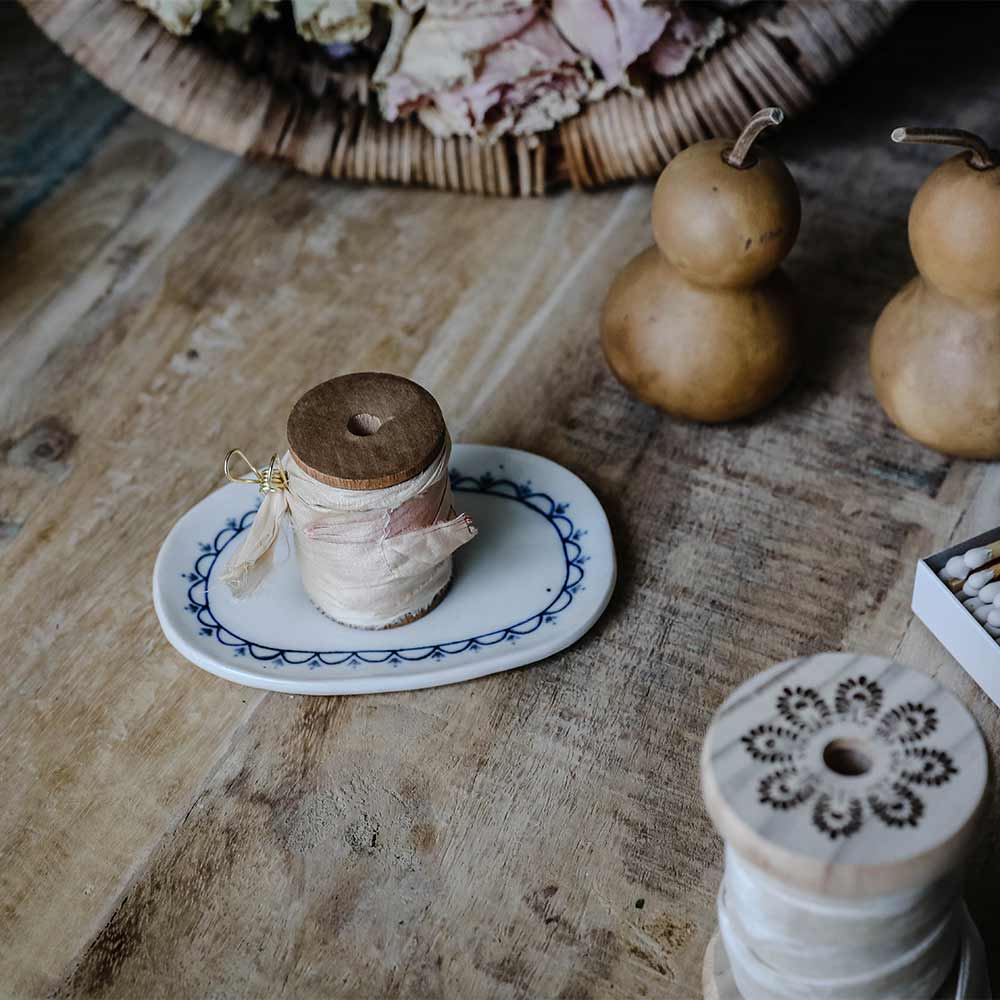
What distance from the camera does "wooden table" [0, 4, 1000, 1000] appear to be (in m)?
0.63

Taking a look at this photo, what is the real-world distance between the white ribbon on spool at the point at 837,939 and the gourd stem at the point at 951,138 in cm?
42

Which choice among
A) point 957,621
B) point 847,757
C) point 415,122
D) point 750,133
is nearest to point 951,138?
point 750,133

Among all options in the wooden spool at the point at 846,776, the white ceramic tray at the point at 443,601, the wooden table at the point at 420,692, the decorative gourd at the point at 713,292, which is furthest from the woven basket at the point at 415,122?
the wooden spool at the point at 846,776

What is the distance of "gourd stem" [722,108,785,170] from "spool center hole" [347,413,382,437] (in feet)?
0.91

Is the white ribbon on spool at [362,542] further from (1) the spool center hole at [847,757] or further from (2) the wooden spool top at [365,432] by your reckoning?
(1) the spool center hole at [847,757]

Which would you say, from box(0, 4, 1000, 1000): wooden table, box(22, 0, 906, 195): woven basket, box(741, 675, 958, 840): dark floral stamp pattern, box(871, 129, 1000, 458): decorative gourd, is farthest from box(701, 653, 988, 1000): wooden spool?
box(22, 0, 906, 195): woven basket

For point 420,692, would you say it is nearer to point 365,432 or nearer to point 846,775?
point 365,432

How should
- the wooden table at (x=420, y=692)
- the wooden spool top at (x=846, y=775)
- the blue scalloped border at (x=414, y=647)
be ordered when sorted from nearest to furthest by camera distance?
the wooden spool top at (x=846, y=775)
the wooden table at (x=420, y=692)
the blue scalloped border at (x=414, y=647)

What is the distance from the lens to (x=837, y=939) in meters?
0.49

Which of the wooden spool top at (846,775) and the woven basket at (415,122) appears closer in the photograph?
the wooden spool top at (846,775)

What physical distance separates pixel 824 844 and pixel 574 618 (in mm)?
304

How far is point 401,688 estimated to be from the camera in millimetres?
724

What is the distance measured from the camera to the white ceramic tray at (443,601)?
73cm

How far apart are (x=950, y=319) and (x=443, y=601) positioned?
14.3 inches
